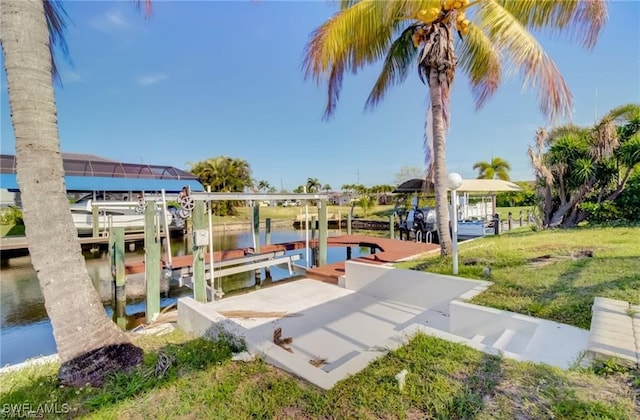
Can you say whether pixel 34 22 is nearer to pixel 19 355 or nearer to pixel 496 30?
pixel 19 355

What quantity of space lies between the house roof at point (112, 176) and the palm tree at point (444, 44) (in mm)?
11950

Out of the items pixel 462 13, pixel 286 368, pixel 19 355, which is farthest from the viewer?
pixel 462 13

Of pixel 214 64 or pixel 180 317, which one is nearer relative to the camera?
pixel 180 317

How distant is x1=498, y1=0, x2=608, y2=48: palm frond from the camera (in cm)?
465

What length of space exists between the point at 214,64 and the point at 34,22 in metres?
13.4

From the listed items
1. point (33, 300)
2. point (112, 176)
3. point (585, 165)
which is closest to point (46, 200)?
point (33, 300)

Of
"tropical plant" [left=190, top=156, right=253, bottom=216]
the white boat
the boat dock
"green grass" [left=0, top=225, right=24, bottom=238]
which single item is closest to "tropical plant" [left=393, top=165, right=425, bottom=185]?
"tropical plant" [left=190, top=156, right=253, bottom=216]

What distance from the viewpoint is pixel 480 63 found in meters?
6.79

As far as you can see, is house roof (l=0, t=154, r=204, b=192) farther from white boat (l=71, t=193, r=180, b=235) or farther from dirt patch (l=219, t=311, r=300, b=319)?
dirt patch (l=219, t=311, r=300, b=319)

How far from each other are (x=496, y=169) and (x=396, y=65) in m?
28.0

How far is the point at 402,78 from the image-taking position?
793 cm

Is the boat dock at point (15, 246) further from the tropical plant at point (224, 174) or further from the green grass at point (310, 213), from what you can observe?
the tropical plant at point (224, 174)

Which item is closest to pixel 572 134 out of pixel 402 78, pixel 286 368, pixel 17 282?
pixel 402 78

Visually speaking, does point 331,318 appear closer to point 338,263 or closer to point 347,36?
point 338,263
